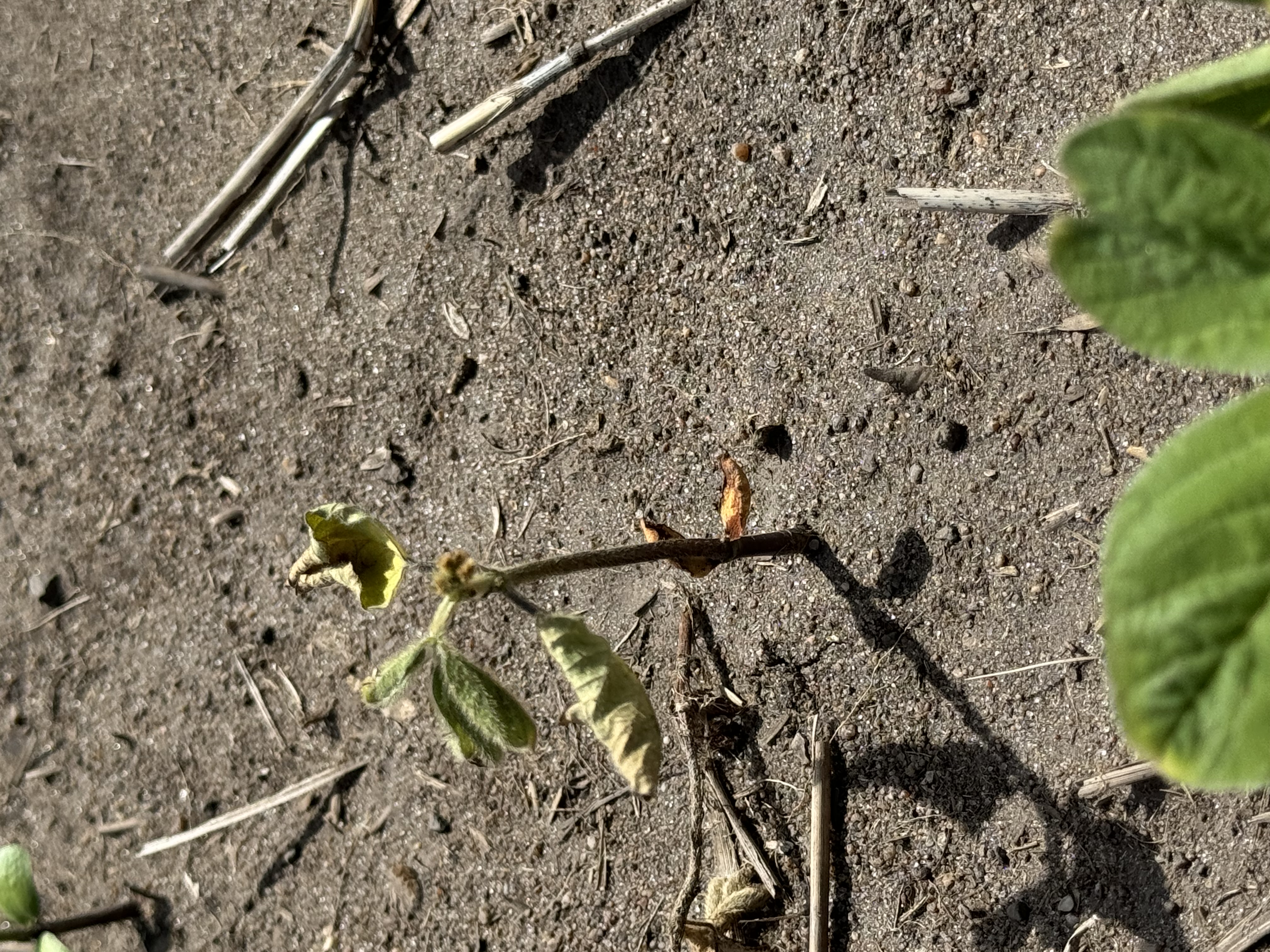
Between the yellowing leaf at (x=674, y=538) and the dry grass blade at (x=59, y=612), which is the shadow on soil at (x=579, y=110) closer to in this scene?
the yellowing leaf at (x=674, y=538)

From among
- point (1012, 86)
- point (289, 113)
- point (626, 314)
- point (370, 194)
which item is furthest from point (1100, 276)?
point (289, 113)

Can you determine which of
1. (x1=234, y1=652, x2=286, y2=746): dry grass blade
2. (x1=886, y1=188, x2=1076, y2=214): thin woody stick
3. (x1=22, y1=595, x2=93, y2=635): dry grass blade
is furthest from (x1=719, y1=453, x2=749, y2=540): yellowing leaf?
(x1=22, y1=595, x2=93, y2=635): dry grass blade

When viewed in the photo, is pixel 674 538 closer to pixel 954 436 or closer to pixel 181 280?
pixel 954 436

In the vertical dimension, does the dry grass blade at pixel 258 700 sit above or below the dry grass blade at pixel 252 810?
above

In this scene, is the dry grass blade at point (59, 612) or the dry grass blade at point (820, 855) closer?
the dry grass blade at point (820, 855)

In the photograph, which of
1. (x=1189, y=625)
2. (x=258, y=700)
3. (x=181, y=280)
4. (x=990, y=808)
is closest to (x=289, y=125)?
(x=181, y=280)

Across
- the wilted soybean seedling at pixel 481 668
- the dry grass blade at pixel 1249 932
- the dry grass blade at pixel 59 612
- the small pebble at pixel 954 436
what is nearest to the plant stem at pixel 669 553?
the wilted soybean seedling at pixel 481 668

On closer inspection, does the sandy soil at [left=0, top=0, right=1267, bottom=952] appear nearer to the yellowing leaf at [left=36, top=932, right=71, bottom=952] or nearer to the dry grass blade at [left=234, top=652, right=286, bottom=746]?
the dry grass blade at [left=234, top=652, right=286, bottom=746]
